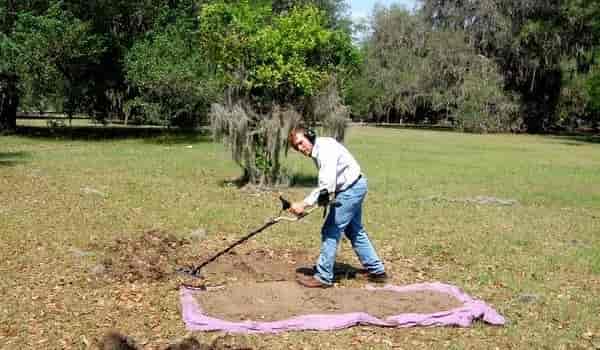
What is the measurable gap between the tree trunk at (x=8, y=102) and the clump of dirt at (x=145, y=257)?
68.1ft

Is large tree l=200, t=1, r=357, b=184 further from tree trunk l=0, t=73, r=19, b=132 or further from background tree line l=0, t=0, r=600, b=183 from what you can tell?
tree trunk l=0, t=73, r=19, b=132

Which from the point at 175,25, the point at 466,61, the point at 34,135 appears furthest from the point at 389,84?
the point at 34,135

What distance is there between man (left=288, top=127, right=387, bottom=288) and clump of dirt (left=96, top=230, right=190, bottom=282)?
1802mm

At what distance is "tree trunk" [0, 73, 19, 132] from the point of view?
A: 2669 centimetres

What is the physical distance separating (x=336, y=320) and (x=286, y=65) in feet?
27.6

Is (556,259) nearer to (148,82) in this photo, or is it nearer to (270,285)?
(270,285)

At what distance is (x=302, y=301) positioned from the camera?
6324 mm

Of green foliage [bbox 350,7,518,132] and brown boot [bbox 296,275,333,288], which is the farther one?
green foliage [bbox 350,7,518,132]

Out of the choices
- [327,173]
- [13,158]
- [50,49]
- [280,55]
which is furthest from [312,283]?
[50,49]

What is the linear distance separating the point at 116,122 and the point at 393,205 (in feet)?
138

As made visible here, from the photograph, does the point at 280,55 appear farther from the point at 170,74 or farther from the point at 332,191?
the point at 170,74

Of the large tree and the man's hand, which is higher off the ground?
the large tree

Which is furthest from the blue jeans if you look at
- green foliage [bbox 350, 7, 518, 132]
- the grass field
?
green foliage [bbox 350, 7, 518, 132]

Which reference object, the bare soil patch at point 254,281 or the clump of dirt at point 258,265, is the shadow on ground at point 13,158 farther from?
the clump of dirt at point 258,265
